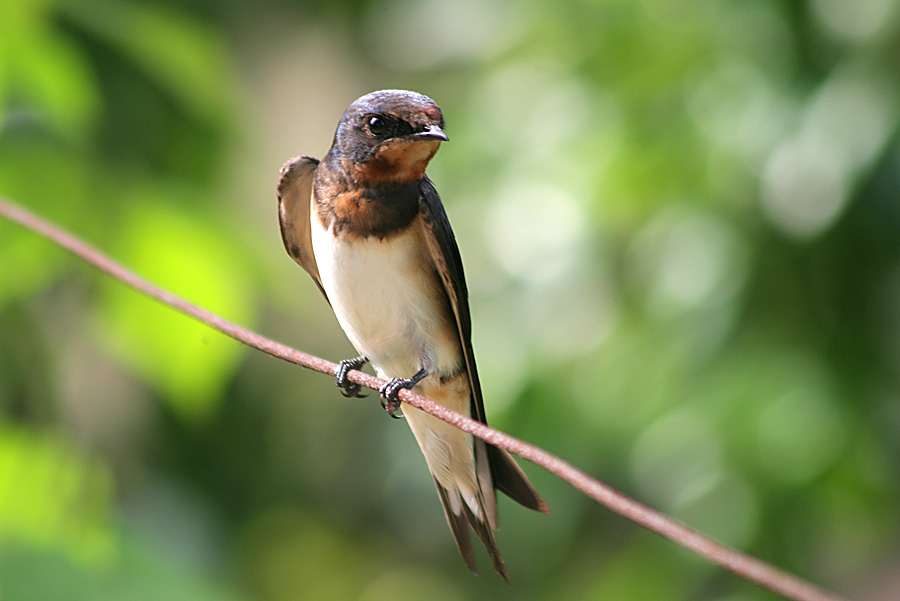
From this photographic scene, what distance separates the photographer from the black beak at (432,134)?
897 millimetres

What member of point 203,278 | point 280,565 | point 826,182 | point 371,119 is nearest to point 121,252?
point 203,278

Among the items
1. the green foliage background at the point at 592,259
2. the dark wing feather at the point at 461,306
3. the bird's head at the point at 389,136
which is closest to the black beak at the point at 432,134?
the bird's head at the point at 389,136

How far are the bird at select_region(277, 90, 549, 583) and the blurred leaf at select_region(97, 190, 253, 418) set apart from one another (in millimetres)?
249

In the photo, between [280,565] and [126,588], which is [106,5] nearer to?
[126,588]

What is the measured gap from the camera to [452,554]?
9.51ft

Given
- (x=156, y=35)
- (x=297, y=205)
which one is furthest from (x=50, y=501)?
(x=156, y=35)

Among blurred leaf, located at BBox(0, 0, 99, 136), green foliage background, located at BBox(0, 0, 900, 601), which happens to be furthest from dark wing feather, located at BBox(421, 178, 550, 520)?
blurred leaf, located at BBox(0, 0, 99, 136)

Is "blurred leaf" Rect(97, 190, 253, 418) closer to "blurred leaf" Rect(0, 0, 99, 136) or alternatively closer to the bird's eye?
"blurred leaf" Rect(0, 0, 99, 136)

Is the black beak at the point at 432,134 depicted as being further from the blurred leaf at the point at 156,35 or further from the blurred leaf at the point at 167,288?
the blurred leaf at the point at 156,35

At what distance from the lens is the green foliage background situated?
1.40 m

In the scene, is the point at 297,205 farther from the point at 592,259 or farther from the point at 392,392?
the point at 592,259

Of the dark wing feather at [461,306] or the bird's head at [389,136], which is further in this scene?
the dark wing feather at [461,306]

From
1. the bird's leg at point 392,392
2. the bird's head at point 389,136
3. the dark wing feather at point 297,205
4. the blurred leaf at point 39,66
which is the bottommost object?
the bird's leg at point 392,392

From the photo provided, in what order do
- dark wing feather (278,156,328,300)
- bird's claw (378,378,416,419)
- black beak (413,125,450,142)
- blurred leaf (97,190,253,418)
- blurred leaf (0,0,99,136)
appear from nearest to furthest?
1. black beak (413,125,450,142)
2. bird's claw (378,378,416,419)
3. dark wing feather (278,156,328,300)
4. blurred leaf (0,0,99,136)
5. blurred leaf (97,190,253,418)
